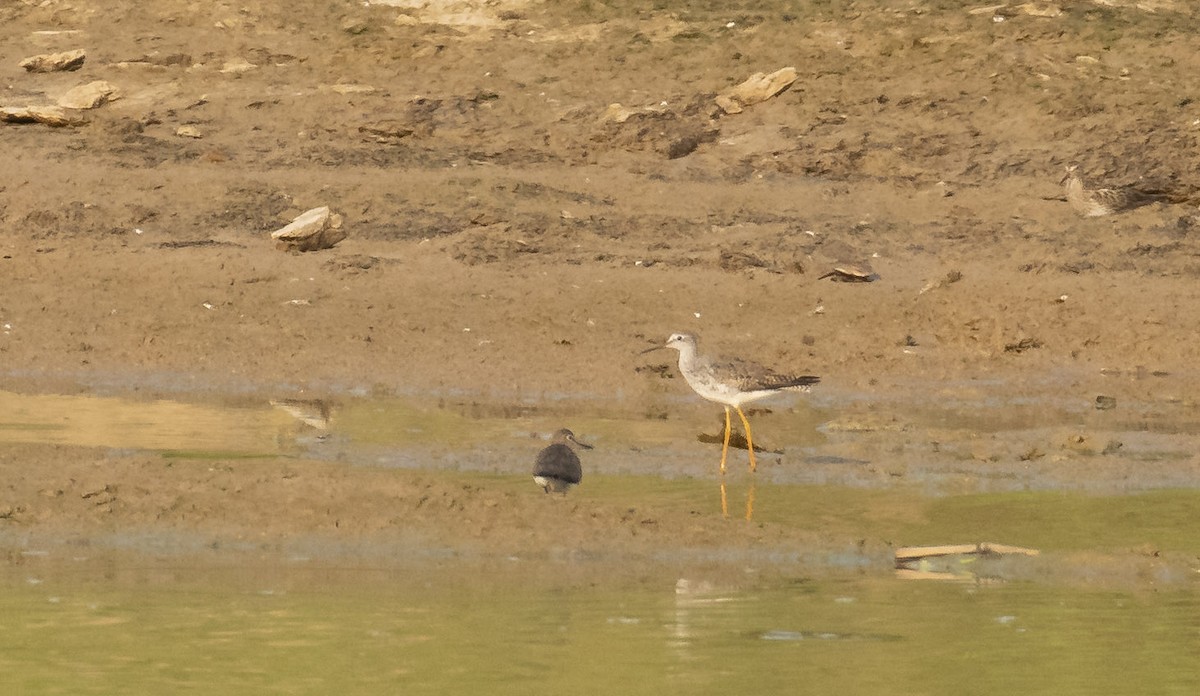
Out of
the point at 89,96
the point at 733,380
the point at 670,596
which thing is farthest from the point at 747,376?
the point at 89,96

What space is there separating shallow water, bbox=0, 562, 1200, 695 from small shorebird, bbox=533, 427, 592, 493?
142cm

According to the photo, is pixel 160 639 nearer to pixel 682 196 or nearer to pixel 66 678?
pixel 66 678

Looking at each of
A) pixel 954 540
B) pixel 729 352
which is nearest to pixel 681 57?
pixel 729 352

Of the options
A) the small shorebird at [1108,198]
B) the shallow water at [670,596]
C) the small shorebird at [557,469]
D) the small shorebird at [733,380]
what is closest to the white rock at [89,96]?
the shallow water at [670,596]

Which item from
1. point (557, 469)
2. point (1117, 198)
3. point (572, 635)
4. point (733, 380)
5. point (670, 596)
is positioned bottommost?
point (1117, 198)

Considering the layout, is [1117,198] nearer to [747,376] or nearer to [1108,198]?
[1108,198]

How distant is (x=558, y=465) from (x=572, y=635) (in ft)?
9.57

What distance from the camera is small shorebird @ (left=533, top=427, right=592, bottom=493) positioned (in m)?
10.5

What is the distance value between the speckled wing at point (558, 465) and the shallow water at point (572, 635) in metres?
1.42

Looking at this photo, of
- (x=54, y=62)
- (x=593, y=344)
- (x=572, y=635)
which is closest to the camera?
(x=572, y=635)

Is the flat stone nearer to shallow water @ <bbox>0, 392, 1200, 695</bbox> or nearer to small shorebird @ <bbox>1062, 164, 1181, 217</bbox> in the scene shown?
shallow water @ <bbox>0, 392, 1200, 695</bbox>

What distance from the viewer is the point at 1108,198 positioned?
59.2 ft

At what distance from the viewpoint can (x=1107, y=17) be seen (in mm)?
21188

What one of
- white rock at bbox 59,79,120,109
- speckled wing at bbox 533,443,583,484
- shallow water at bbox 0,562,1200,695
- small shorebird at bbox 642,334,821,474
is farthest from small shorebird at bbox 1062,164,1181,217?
shallow water at bbox 0,562,1200,695
